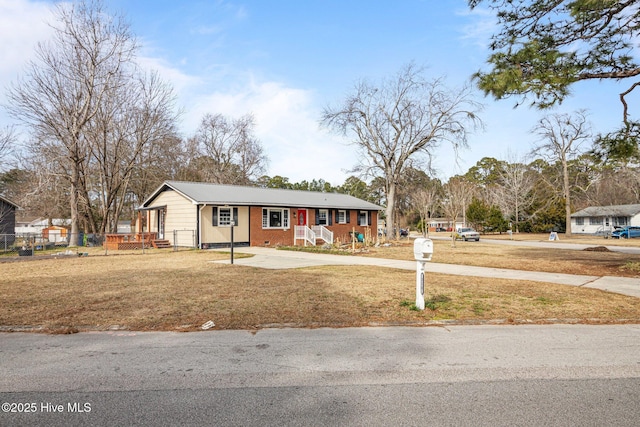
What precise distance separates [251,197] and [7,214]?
1894cm

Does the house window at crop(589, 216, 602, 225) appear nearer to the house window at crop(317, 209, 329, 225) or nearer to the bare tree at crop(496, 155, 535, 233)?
the bare tree at crop(496, 155, 535, 233)

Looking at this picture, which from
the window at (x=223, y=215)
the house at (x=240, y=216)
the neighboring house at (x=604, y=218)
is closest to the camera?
the house at (x=240, y=216)

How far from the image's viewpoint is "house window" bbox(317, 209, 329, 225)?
3004 cm

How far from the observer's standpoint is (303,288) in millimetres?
9180

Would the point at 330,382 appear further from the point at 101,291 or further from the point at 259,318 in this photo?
the point at 101,291

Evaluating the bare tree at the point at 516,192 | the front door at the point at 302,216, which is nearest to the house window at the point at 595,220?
the bare tree at the point at 516,192

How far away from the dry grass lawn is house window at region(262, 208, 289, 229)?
1447 centimetres

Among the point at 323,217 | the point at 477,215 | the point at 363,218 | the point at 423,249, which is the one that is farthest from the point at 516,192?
the point at 423,249

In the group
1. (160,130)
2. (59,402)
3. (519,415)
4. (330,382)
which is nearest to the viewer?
(519,415)

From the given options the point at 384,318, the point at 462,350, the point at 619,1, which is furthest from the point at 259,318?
the point at 619,1

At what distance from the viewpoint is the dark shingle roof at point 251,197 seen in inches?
956

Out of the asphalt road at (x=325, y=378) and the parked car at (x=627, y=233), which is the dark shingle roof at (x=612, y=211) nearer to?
the parked car at (x=627, y=233)

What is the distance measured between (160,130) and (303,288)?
95.9ft

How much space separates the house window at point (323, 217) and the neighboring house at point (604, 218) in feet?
136
